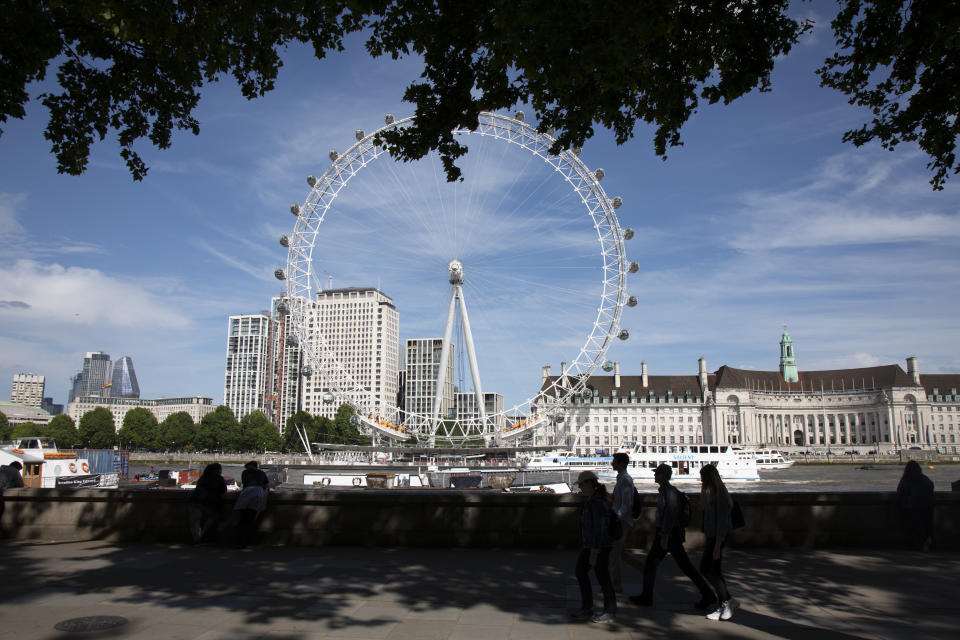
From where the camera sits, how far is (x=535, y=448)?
90750mm

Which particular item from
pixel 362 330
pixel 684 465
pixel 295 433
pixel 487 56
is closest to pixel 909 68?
pixel 487 56

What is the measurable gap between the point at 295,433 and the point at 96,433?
133ft

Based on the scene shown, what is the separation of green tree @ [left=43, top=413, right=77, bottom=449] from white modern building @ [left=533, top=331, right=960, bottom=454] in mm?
103241

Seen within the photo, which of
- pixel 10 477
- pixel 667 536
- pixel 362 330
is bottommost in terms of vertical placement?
pixel 667 536

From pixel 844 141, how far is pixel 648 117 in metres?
3.62

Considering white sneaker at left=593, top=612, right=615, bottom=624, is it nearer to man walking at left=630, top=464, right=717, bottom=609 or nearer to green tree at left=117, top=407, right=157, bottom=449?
man walking at left=630, top=464, right=717, bottom=609

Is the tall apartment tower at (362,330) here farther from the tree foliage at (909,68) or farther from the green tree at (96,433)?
the tree foliage at (909,68)

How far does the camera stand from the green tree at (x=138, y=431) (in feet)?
496

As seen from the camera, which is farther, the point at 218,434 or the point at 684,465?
the point at 218,434

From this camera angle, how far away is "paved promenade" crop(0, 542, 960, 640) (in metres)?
7.74

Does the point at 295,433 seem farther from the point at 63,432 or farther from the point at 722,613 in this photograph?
the point at 722,613

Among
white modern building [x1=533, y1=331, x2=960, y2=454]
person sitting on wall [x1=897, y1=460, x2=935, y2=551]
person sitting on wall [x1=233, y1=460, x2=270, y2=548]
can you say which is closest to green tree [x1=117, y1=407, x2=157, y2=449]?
white modern building [x1=533, y1=331, x2=960, y2=454]

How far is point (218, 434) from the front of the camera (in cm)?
15325

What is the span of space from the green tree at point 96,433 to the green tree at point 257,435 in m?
26.3
